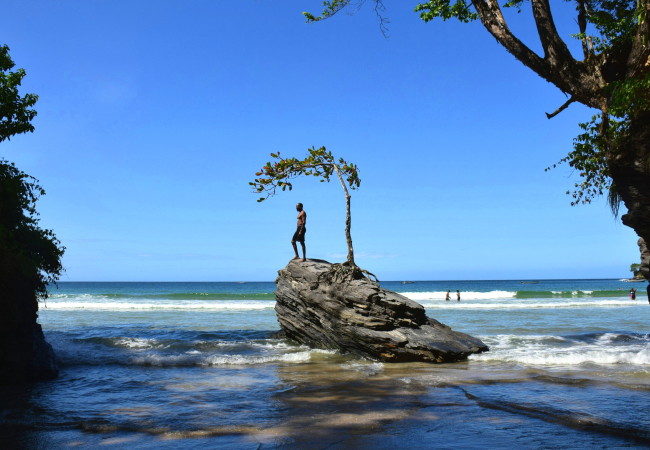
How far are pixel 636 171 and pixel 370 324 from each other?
7094mm

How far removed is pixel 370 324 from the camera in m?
12.7

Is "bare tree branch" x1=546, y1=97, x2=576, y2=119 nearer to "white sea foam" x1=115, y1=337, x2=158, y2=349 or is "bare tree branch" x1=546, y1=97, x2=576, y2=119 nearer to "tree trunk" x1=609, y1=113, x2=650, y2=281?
"tree trunk" x1=609, y1=113, x2=650, y2=281

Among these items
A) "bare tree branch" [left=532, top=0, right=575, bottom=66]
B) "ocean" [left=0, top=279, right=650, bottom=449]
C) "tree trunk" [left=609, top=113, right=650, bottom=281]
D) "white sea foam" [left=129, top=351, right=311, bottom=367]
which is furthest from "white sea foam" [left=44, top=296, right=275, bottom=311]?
"bare tree branch" [left=532, top=0, right=575, bottom=66]

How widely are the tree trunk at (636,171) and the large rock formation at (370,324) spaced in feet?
18.0

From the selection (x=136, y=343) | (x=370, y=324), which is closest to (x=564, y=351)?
(x=370, y=324)

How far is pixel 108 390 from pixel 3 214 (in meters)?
4.59

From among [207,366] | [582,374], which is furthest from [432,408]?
[207,366]

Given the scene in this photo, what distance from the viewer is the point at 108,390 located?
9.16 meters

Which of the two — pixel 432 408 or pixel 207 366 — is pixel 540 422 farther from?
pixel 207 366

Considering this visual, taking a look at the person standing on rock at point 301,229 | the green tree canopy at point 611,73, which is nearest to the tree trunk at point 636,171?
the green tree canopy at point 611,73

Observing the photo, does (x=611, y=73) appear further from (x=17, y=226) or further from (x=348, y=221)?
(x=17, y=226)

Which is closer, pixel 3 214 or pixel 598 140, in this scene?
pixel 598 140

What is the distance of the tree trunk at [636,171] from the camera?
820 centimetres

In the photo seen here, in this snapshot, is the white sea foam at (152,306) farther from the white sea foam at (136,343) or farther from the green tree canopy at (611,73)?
the green tree canopy at (611,73)
